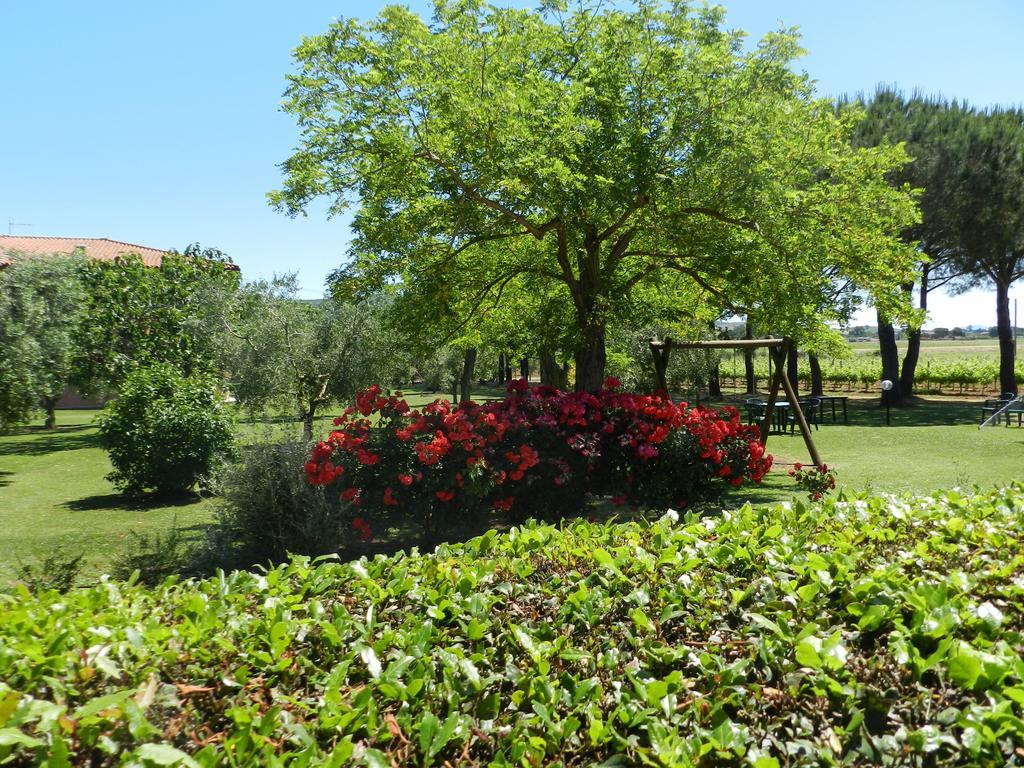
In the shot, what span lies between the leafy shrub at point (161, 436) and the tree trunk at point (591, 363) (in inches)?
263

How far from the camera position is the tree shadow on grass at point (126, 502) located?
44.0ft

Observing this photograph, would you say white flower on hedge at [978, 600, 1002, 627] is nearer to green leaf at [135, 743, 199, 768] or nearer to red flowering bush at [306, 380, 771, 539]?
green leaf at [135, 743, 199, 768]

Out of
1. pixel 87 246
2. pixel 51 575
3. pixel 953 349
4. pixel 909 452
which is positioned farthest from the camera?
pixel 953 349

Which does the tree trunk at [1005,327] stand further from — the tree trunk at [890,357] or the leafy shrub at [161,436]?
the leafy shrub at [161,436]

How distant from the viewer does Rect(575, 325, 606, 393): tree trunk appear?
12.2 m

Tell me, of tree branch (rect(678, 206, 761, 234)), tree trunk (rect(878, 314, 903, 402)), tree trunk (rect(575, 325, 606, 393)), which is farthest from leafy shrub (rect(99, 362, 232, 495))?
tree trunk (rect(878, 314, 903, 402))

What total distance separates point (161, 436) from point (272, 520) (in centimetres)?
705

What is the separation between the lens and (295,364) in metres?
19.9

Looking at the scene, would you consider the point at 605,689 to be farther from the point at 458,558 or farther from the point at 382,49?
the point at 382,49

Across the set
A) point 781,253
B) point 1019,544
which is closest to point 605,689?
point 1019,544

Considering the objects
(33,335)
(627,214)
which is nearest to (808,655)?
(627,214)

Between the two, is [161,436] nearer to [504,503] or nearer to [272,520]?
[272,520]

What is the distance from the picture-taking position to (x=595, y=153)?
34.6 feet

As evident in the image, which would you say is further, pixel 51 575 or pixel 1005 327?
pixel 1005 327
